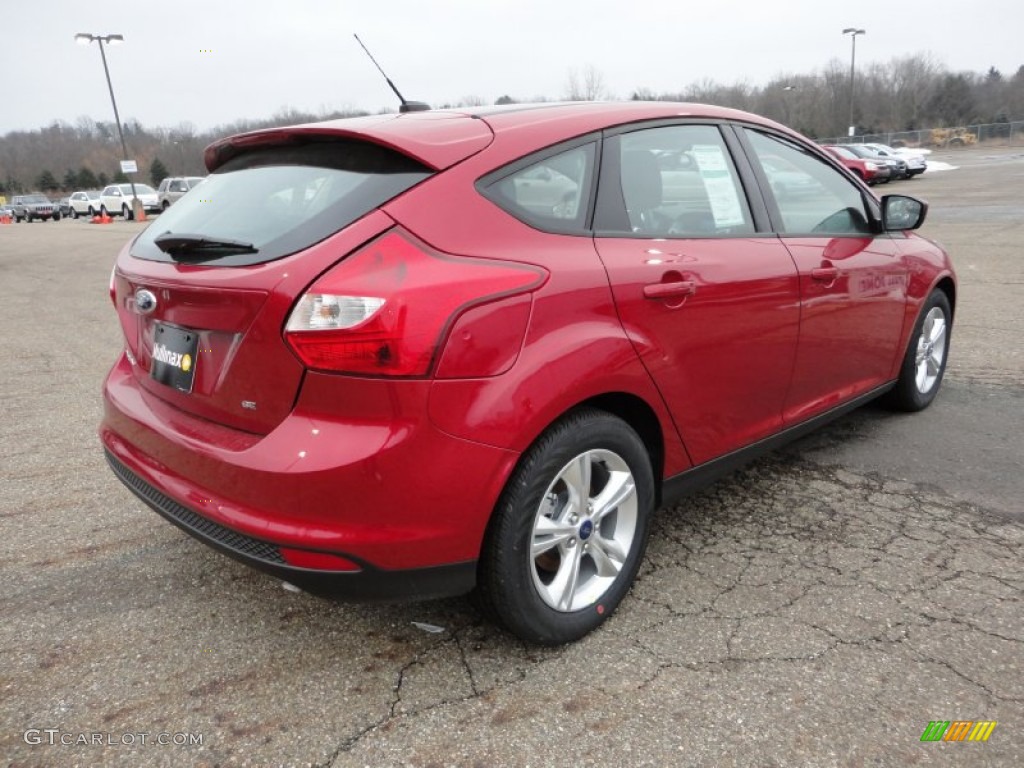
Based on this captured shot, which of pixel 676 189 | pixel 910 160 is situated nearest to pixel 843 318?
pixel 676 189

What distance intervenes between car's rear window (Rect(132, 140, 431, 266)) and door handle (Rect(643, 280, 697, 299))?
799 mm

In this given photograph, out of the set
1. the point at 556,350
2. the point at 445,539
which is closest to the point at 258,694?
the point at 445,539

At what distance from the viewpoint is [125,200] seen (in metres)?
37.5

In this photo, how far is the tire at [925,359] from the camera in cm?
426

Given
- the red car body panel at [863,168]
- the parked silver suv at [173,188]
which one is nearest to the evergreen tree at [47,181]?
the parked silver suv at [173,188]

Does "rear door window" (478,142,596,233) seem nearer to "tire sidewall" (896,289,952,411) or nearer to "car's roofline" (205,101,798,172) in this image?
"car's roofline" (205,101,798,172)

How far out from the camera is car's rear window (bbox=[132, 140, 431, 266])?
2.12 metres

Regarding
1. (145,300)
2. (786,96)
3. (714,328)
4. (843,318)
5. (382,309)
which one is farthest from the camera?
(786,96)

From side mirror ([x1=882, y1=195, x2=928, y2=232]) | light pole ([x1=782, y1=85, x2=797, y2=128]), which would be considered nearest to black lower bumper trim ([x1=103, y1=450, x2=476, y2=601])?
side mirror ([x1=882, y1=195, x2=928, y2=232])

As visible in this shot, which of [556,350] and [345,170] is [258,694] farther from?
[345,170]

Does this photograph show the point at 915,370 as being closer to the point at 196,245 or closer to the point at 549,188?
the point at 549,188

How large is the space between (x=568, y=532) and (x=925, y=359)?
10.2 feet

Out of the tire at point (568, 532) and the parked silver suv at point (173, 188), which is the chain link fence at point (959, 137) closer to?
the parked silver suv at point (173, 188)

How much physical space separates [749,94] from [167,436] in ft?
307
